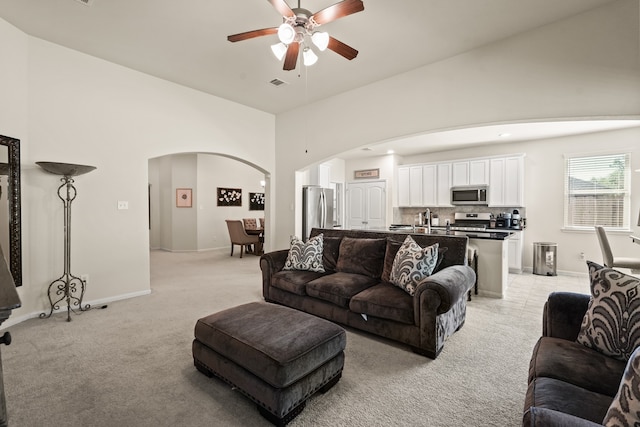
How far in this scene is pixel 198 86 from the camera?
4680 mm

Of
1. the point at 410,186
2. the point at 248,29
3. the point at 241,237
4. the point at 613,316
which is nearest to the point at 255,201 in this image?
the point at 241,237

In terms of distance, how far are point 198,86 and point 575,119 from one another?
4.93 metres

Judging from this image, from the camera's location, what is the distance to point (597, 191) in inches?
210

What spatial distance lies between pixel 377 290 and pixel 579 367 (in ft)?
5.32

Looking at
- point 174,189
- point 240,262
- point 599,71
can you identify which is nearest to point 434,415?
point 599,71

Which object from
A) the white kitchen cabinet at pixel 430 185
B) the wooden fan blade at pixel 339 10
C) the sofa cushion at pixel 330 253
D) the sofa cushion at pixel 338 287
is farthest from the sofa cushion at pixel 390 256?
the white kitchen cabinet at pixel 430 185

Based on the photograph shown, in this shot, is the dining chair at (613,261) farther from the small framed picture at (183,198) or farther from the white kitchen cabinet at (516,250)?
the small framed picture at (183,198)

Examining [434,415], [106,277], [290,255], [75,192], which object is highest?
[75,192]

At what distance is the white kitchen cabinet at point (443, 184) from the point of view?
679 centimetres

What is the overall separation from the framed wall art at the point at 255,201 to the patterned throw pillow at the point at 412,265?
7.51 m

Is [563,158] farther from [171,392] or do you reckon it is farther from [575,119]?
[171,392]

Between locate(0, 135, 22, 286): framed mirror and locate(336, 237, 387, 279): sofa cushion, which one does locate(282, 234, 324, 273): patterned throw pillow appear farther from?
locate(0, 135, 22, 286): framed mirror

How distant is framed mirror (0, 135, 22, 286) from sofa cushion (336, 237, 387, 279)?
351cm

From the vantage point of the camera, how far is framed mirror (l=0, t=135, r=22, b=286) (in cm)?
307
